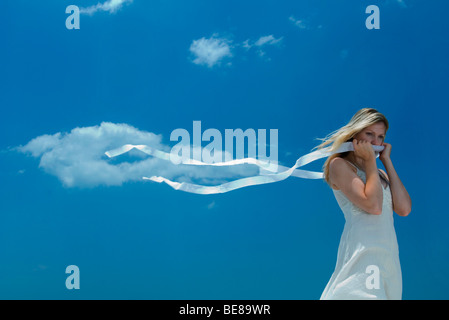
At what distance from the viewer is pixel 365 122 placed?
321 centimetres

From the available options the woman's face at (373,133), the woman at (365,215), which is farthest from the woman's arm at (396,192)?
the woman's face at (373,133)

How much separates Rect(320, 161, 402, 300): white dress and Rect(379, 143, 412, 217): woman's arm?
0.13 metres

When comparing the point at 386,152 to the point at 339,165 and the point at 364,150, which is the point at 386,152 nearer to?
the point at 364,150

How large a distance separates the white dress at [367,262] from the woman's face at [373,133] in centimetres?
43

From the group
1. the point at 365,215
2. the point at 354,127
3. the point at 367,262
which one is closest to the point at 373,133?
the point at 354,127

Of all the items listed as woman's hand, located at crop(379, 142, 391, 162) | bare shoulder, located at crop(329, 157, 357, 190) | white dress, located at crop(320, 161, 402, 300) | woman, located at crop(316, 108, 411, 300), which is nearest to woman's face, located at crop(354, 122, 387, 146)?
woman, located at crop(316, 108, 411, 300)

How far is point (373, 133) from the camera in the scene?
325 centimetres

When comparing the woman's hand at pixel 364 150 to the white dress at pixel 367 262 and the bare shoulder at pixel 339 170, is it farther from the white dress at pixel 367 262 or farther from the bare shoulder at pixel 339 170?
the white dress at pixel 367 262

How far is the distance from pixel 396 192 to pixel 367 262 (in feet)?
1.81

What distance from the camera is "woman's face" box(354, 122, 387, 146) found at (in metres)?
3.24

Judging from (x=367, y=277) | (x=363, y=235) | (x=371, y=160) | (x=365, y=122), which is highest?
(x=365, y=122)
